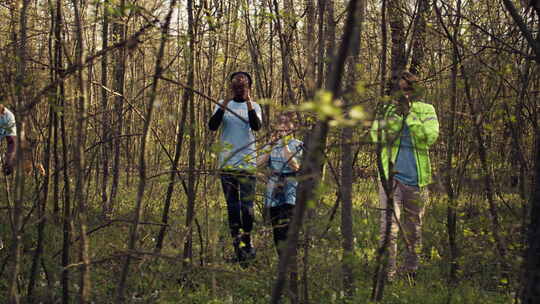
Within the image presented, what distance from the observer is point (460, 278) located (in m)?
3.83

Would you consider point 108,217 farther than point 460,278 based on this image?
Yes

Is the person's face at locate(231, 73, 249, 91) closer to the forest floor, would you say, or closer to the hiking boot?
the forest floor

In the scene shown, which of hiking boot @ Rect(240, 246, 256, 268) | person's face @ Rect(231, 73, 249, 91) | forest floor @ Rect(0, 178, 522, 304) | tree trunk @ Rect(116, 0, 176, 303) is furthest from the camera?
person's face @ Rect(231, 73, 249, 91)

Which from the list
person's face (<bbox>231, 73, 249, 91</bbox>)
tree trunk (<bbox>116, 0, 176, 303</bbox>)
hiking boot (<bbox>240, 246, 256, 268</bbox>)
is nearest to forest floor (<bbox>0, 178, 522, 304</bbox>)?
hiking boot (<bbox>240, 246, 256, 268</bbox>)

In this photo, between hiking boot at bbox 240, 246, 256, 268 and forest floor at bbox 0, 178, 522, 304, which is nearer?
forest floor at bbox 0, 178, 522, 304

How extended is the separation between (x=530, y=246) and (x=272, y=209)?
2490mm

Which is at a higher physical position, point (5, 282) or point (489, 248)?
point (489, 248)

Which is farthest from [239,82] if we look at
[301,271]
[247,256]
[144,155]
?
[144,155]

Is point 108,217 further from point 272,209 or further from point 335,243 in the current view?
point 335,243

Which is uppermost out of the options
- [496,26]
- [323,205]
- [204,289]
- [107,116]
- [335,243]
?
[496,26]

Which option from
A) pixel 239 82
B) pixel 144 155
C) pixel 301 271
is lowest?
pixel 301 271

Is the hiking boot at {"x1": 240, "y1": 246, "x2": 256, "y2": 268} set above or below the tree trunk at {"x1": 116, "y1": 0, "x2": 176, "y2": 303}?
below

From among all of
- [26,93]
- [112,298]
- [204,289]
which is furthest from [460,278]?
[26,93]

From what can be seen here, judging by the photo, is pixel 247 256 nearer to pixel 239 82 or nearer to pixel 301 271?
pixel 301 271
